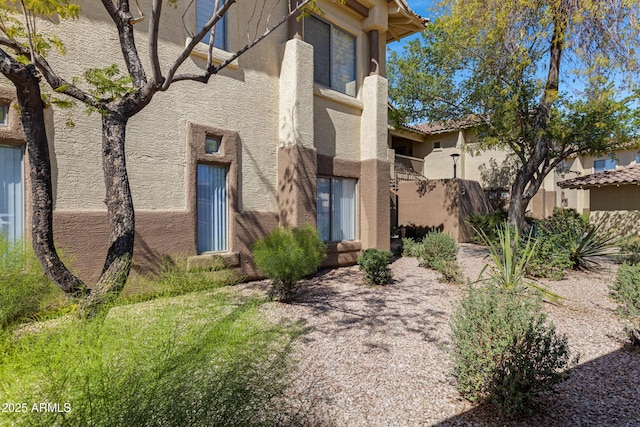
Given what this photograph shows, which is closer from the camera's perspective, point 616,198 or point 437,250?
point 437,250

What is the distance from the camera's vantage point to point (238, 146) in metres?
8.15

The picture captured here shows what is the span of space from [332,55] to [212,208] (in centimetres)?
581

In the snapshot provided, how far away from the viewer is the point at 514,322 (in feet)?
11.0

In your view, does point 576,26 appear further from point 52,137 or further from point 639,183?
point 52,137

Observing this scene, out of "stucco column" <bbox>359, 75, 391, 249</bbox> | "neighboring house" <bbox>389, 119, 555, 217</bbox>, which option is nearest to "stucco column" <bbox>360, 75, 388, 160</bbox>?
"stucco column" <bbox>359, 75, 391, 249</bbox>

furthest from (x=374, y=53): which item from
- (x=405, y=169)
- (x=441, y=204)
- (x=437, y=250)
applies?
(x=405, y=169)

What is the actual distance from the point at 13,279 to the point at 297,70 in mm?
7159

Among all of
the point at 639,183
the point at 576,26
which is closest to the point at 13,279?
the point at 576,26

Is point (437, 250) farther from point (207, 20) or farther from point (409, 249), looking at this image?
point (207, 20)

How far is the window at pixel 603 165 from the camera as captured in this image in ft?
88.2

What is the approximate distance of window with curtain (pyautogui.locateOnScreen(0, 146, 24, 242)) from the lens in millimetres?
5395

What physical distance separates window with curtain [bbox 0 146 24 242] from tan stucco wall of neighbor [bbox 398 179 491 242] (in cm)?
1533

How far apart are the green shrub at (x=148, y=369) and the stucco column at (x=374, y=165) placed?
8164 mm

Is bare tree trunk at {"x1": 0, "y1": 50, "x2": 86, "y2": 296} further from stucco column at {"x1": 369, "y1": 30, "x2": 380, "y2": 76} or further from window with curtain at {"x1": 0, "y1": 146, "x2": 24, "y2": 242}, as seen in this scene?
stucco column at {"x1": 369, "y1": 30, "x2": 380, "y2": 76}
